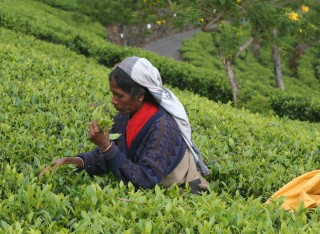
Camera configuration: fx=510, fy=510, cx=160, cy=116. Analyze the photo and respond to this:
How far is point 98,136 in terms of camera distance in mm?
2908

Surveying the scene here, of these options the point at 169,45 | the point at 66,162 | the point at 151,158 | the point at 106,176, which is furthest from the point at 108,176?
the point at 169,45

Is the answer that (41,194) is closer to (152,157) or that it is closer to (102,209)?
(102,209)

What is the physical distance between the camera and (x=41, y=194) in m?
2.87

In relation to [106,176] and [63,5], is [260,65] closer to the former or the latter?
[63,5]

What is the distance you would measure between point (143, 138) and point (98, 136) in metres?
0.35

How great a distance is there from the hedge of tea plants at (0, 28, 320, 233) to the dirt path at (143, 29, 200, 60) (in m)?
16.8

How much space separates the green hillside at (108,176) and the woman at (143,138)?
10 centimetres

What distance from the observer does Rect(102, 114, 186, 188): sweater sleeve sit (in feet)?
9.87

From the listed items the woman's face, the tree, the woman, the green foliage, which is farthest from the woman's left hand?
the green foliage

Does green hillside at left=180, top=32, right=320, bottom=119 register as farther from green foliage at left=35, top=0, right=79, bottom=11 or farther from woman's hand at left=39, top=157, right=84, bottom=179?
woman's hand at left=39, top=157, right=84, bottom=179

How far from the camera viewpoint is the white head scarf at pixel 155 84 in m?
3.02

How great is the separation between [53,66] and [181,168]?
423 centimetres

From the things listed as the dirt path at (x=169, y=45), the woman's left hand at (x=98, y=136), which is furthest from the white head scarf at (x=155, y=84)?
the dirt path at (x=169, y=45)

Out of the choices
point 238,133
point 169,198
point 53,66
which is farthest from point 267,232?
point 53,66
